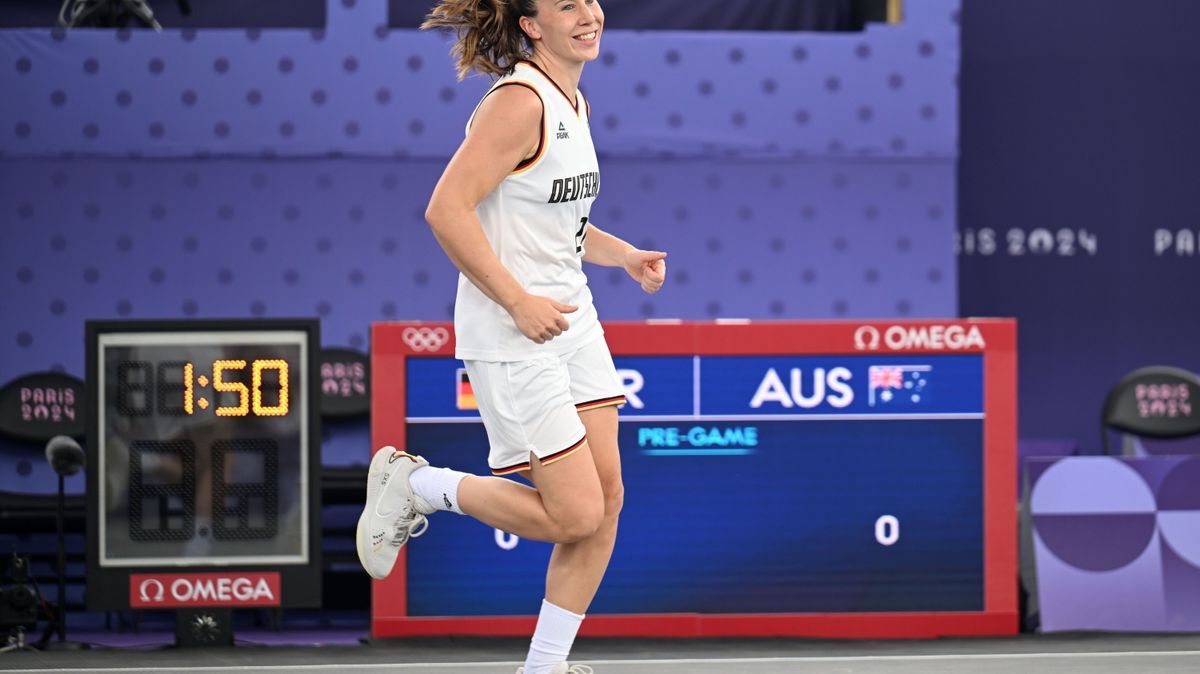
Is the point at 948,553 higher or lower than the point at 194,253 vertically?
lower

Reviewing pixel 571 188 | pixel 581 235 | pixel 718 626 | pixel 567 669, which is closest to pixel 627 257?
pixel 581 235

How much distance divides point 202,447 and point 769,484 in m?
1.60

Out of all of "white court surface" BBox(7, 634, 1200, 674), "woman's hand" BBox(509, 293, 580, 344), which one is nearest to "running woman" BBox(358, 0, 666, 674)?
"woman's hand" BBox(509, 293, 580, 344)

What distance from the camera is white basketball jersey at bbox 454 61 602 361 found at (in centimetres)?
295

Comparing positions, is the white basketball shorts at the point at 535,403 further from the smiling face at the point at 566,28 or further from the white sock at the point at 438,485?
the smiling face at the point at 566,28

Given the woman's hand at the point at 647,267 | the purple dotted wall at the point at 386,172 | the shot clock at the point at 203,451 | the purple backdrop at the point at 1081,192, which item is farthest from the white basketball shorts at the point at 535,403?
the purple backdrop at the point at 1081,192

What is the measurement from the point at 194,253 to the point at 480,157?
4.24 m

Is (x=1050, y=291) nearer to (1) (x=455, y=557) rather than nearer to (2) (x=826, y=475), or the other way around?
(2) (x=826, y=475)

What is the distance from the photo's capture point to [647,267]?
3.33 meters

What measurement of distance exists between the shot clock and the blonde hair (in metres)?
1.28

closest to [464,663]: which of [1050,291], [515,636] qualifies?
[515,636]

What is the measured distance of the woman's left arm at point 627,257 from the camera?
10.9ft

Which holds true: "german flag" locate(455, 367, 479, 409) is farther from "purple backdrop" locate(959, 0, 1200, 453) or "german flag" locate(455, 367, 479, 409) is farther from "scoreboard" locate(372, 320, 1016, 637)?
"purple backdrop" locate(959, 0, 1200, 453)

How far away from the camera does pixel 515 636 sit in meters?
4.34
